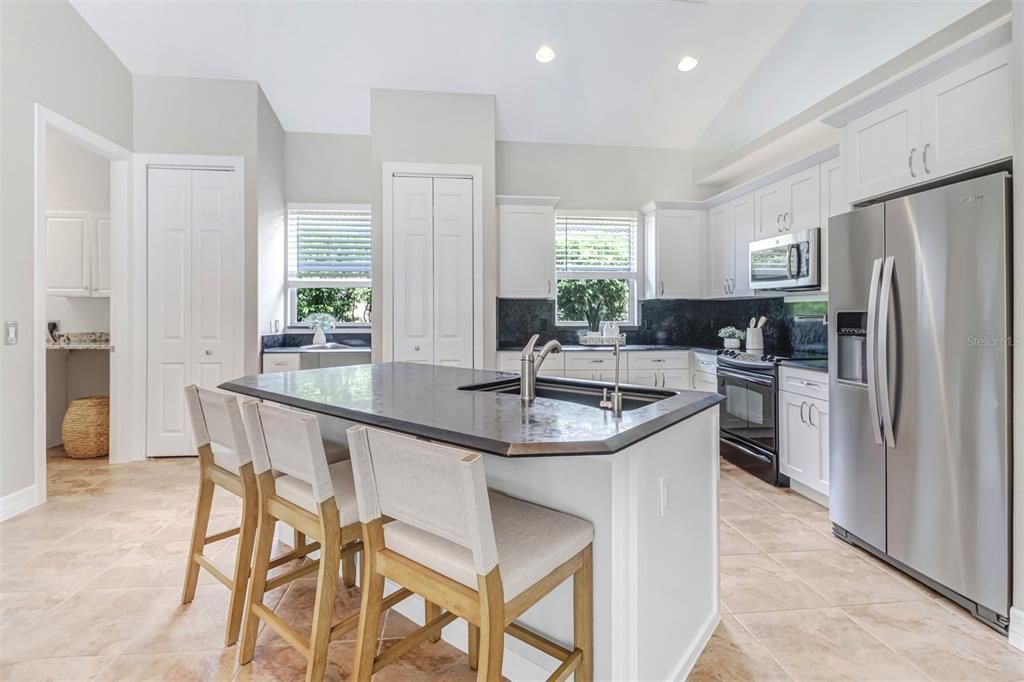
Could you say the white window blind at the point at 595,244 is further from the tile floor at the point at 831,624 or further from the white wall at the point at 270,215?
the tile floor at the point at 831,624

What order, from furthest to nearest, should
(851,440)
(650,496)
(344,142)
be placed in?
(344,142) < (851,440) < (650,496)

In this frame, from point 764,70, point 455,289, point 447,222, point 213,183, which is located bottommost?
point 455,289

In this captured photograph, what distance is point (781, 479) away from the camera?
3.64 metres

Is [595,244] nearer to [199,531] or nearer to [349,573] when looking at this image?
[349,573]

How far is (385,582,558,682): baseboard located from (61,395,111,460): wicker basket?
3.75m

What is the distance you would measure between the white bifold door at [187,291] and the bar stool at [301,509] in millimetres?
2949

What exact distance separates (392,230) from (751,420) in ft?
10.9

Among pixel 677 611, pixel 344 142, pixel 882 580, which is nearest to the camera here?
pixel 677 611

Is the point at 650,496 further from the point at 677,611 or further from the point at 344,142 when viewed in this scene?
the point at 344,142

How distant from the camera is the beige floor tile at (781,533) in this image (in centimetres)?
270

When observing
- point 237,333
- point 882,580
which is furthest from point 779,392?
point 237,333

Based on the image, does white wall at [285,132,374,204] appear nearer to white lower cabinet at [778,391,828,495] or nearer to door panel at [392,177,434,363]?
door panel at [392,177,434,363]

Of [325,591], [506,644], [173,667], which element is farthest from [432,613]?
[173,667]

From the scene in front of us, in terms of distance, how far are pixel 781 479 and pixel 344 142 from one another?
4.99m
